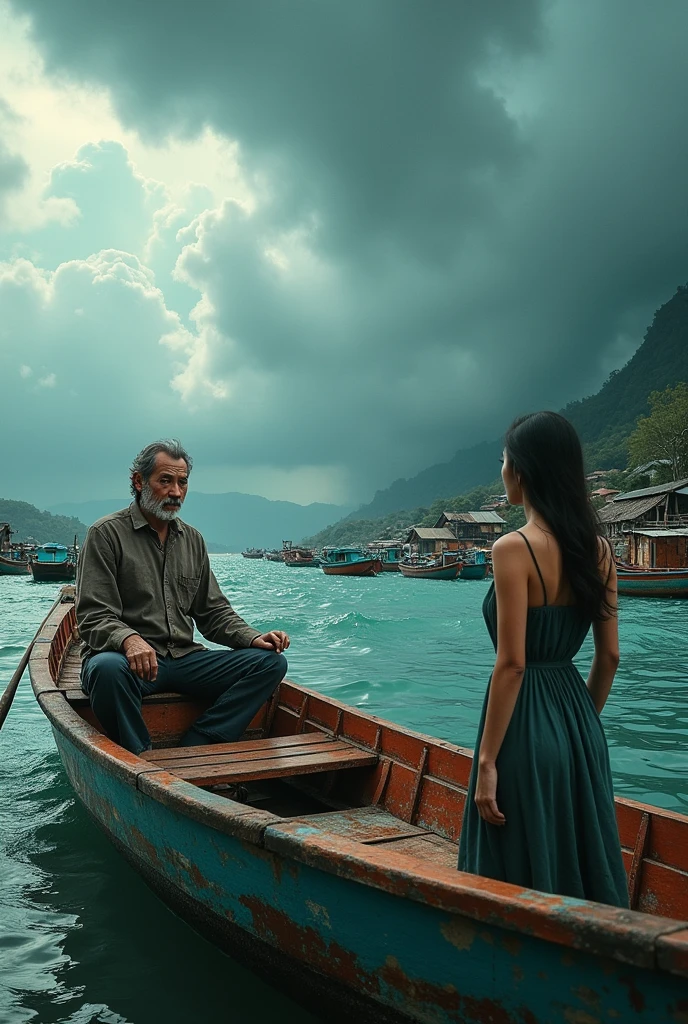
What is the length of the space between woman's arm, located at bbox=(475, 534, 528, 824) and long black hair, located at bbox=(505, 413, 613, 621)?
6.5 inches

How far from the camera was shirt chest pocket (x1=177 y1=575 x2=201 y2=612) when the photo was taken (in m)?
4.57

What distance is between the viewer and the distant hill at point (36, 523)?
13488 centimetres

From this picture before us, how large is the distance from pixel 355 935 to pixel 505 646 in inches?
39.4

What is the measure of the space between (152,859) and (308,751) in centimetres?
106

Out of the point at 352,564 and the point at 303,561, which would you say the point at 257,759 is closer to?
the point at 352,564

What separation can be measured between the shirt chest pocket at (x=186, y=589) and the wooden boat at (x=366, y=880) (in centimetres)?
60

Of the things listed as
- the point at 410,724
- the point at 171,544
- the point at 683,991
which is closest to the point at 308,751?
the point at 171,544

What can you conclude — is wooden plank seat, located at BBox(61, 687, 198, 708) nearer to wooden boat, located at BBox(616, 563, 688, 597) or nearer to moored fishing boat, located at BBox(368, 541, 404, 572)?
wooden boat, located at BBox(616, 563, 688, 597)

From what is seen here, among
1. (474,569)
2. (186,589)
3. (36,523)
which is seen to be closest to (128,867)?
(186,589)

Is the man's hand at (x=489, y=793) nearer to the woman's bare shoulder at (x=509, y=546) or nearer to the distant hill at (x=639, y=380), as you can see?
the woman's bare shoulder at (x=509, y=546)

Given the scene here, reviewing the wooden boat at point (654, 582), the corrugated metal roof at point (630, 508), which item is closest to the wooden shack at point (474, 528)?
the corrugated metal roof at point (630, 508)

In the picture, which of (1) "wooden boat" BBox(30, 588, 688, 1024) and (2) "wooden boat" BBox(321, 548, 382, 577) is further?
(2) "wooden boat" BBox(321, 548, 382, 577)

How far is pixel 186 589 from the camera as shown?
4.61 meters

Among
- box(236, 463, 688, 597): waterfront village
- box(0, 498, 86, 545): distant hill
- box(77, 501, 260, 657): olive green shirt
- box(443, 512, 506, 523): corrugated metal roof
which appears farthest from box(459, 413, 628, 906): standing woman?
box(0, 498, 86, 545): distant hill
